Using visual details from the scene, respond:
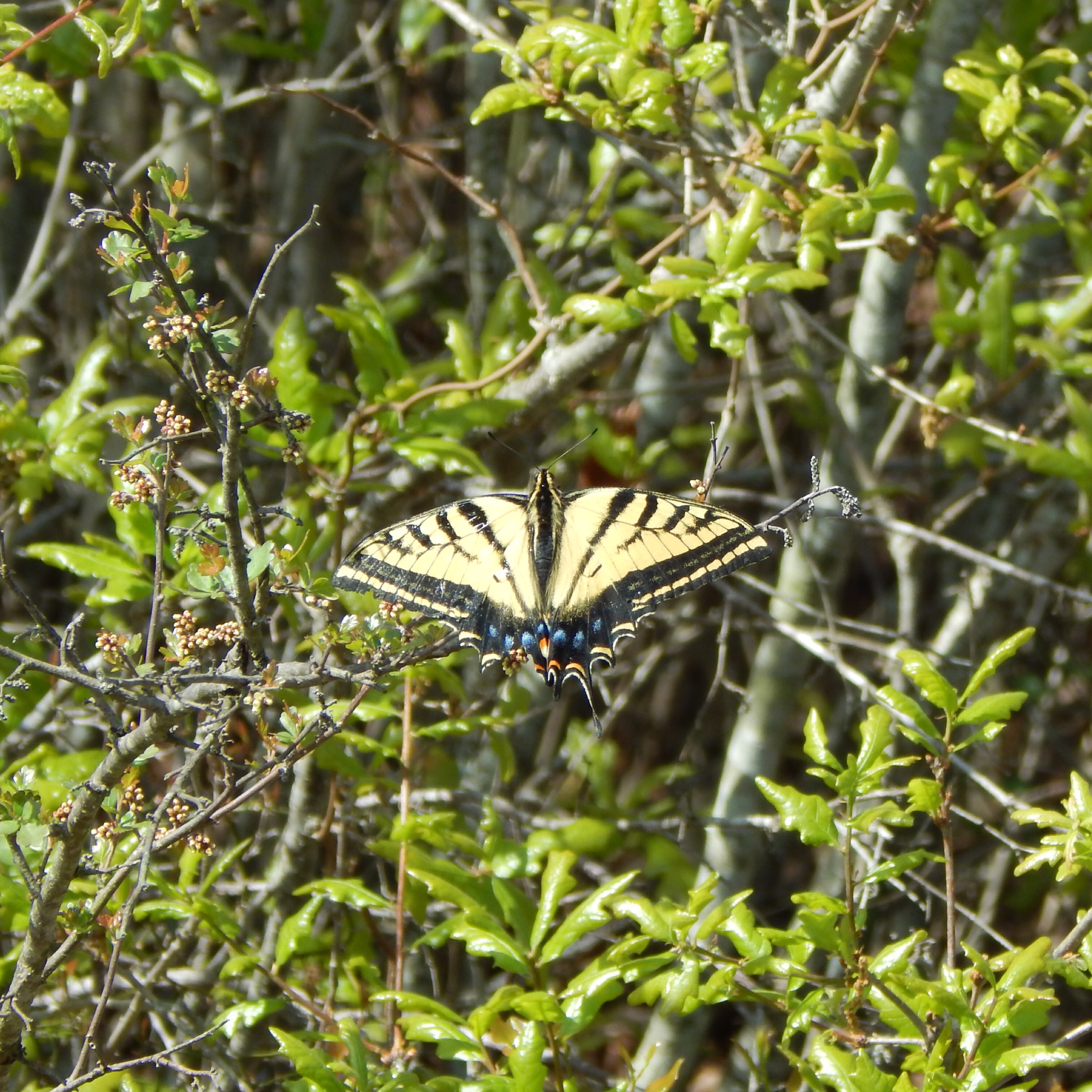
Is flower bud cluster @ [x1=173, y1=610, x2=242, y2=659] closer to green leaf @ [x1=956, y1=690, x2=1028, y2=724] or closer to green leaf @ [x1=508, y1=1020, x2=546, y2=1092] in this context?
green leaf @ [x1=508, y1=1020, x2=546, y2=1092]

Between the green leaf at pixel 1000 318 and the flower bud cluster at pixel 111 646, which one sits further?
the green leaf at pixel 1000 318

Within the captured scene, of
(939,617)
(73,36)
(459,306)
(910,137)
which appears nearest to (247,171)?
(459,306)

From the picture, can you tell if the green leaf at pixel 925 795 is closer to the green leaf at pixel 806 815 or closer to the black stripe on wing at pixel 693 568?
the green leaf at pixel 806 815

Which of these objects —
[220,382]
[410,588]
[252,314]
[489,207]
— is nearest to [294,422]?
[220,382]

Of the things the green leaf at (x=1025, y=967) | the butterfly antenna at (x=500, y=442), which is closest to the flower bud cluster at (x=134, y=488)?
the butterfly antenna at (x=500, y=442)

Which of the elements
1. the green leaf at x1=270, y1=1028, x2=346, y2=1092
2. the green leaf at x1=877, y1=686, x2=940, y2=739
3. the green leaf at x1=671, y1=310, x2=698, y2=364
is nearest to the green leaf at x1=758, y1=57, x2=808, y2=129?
the green leaf at x1=671, y1=310, x2=698, y2=364

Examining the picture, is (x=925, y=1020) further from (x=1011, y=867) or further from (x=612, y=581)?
(x=1011, y=867)

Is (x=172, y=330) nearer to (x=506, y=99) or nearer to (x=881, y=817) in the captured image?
(x=506, y=99)
